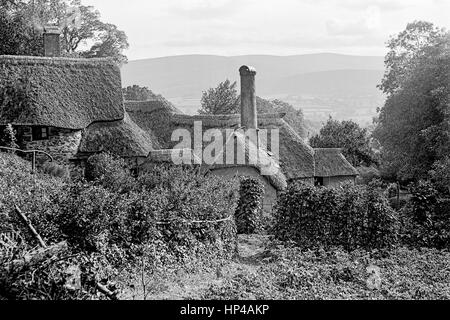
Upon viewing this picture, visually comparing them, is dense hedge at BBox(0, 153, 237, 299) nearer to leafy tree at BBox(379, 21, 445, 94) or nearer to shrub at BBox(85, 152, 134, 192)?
shrub at BBox(85, 152, 134, 192)

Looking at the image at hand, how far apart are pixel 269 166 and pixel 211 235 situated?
487 inches

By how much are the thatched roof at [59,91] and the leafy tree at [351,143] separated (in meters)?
23.3

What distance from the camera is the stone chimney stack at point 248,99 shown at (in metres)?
33.2

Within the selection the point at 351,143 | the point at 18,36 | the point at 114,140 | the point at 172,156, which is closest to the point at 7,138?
the point at 114,140

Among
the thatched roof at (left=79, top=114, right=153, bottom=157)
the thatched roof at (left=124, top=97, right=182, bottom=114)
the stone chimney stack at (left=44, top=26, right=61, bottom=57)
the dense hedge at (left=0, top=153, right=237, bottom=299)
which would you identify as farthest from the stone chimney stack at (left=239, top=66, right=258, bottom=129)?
the dense hedge at (left=0, top=153, right=237, bottom=299)

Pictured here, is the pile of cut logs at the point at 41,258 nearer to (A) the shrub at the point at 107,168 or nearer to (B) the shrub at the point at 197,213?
(B) the shrub at the point at 197,213

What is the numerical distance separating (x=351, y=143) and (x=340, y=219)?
32.4 m

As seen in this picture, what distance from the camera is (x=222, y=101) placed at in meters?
61.2

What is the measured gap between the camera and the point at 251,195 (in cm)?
2259

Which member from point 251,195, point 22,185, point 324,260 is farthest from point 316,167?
point 22,185

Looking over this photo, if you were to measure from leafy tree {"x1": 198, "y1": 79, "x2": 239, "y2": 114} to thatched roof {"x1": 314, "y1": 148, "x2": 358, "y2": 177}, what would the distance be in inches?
865

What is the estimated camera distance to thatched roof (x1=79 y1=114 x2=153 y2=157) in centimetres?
2947

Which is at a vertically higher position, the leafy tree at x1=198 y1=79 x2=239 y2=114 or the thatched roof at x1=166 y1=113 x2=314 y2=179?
the leafy tree at x1=198 y1=79 x2=239 y2=114
